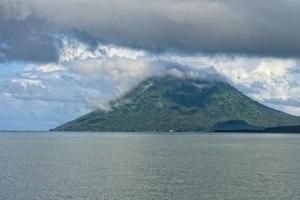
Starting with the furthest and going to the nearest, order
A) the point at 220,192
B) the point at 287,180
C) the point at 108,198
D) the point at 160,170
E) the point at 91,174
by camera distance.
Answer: the point at 160,170 → the point at 91,174 → the point at 287,180 → the point at 220,192 → the point at 108,198

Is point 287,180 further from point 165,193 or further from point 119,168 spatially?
point 119,168

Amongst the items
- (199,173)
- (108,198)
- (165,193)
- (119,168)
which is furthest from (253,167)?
(108,198)

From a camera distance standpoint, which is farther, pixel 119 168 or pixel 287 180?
pixel 119 168

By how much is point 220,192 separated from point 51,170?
199 ft

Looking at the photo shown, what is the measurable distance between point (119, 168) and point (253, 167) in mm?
40264

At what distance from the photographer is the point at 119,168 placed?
156 meters

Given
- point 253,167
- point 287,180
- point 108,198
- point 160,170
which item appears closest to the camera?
point 108,198

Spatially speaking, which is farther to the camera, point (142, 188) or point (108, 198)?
point (142, 188)

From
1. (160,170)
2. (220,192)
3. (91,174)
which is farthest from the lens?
(160,170)

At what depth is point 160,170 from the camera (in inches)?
5866

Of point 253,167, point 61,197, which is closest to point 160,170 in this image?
point 253,167

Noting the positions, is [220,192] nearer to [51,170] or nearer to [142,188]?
[142,188]

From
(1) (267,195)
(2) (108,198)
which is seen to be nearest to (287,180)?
(1) (267,195)

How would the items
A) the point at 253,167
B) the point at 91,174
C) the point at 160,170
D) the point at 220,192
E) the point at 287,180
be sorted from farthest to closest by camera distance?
the point at 253,167
the point at 160,170
the point at 91,174
the point at 287,180
the point at 220,192
